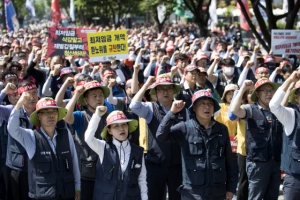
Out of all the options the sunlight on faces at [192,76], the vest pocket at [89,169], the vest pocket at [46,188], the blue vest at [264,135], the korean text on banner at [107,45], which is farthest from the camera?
the korean text on banner at [107,45]

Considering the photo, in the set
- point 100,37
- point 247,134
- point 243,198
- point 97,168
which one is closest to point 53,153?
point 97,168

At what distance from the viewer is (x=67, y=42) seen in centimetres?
1166

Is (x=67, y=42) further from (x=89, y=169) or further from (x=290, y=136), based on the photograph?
(x=290, y=136)

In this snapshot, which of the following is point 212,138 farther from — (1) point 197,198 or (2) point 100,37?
(2) point 100,37

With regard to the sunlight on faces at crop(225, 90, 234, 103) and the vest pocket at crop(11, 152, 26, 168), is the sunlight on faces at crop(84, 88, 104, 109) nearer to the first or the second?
the vest pocket at crop(11, 152, 26, 168)

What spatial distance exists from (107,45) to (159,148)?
5069 mm

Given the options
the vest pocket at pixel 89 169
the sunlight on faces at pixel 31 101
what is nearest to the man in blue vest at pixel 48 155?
the vest pocket at pixel 89 169

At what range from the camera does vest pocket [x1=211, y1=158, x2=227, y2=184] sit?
504 cm

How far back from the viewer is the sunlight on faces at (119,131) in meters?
5.15

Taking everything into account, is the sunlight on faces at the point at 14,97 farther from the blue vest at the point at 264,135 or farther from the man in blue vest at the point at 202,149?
the blue vest at the point at 264,135

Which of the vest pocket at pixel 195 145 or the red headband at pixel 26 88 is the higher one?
the red headband at pixel 26 88

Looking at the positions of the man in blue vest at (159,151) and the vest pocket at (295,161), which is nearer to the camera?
the vest pocket at (295,161)

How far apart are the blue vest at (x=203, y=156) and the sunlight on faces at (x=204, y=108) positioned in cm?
10

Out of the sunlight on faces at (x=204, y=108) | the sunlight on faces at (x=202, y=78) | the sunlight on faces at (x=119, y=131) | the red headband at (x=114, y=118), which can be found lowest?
the sunlight on faces at (x=119, y=131)
